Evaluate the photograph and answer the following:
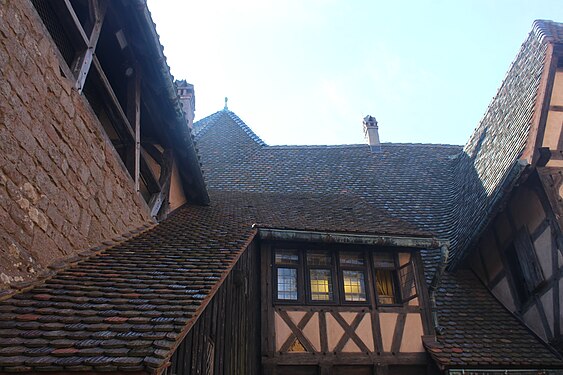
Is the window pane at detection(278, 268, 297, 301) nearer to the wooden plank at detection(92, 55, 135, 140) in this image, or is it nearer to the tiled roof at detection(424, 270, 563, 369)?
the tiled roof at detection(424, 270, 563, 369)

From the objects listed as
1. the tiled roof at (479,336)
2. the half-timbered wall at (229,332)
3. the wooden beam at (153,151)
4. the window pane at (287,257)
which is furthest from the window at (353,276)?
the wooden beam at (153,151)

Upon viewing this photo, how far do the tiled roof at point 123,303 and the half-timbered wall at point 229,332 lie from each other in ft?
1.36

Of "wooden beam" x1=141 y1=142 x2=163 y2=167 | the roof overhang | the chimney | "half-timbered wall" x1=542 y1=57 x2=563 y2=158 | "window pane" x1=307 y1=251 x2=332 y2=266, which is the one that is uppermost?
the chimney

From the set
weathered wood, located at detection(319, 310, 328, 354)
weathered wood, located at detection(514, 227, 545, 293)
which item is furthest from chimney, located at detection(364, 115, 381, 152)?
weathered wood, located at detection(319, 310, 328, 354)

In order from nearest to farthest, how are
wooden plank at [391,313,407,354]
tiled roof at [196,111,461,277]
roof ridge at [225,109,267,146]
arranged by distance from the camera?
wooden plank at [391,313,407,354] → tiled roof at [196,111,461,277] → roof ridge at [225,109,267,146]

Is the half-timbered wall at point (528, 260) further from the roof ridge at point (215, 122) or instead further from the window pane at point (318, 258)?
the roof ridge at point (215, 122)

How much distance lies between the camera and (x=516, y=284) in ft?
28.7

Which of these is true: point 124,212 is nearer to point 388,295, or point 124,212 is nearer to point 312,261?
point 312,261

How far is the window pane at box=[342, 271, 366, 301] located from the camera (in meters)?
8.12

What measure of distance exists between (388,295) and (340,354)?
4.88 ft

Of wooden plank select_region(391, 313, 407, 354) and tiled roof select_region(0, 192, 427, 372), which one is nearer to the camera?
tiled roof select_region(0, 192, 427, 372)

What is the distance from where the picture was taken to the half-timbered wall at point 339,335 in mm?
7430

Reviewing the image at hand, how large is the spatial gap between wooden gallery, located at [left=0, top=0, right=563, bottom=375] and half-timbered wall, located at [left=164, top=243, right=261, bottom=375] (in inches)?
1.5

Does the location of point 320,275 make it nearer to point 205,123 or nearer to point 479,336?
point 479,336
